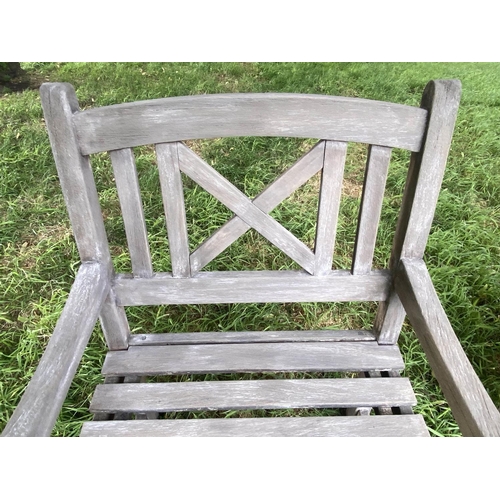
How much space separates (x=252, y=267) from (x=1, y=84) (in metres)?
3.61

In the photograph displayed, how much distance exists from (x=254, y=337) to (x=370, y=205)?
646 mm

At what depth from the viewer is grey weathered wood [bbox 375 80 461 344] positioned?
3.82 ft

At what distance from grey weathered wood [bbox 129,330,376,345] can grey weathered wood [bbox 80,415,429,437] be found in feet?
1.02

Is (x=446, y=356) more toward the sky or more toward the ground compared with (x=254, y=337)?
more toward the ground

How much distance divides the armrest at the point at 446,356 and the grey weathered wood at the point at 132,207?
2.68 ft

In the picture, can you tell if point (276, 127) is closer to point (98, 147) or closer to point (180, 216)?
point (180, 216)

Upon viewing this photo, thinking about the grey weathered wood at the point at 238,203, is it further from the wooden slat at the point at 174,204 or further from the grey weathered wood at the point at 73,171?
the grey weathered wood at the point at 73,171

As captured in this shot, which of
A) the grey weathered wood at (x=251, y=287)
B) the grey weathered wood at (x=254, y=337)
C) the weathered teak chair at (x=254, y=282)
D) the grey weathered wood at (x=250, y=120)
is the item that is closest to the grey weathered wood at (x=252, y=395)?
the weathered teak chair at (x=254, y=282)

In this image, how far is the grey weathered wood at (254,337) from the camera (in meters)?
1.63

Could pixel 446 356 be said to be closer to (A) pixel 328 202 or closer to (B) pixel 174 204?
(A) pixel 328 202

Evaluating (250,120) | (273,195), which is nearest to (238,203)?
(273,195)

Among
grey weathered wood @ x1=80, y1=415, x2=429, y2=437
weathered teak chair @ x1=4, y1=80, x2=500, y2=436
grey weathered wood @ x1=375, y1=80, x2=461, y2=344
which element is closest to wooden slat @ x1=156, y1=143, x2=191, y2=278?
weathered teak chair @ x1=4, y1=80, x2=500, y2=436

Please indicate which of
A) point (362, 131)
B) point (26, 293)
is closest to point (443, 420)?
point (362, 131)

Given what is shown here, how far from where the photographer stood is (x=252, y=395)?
1456 millimetres
